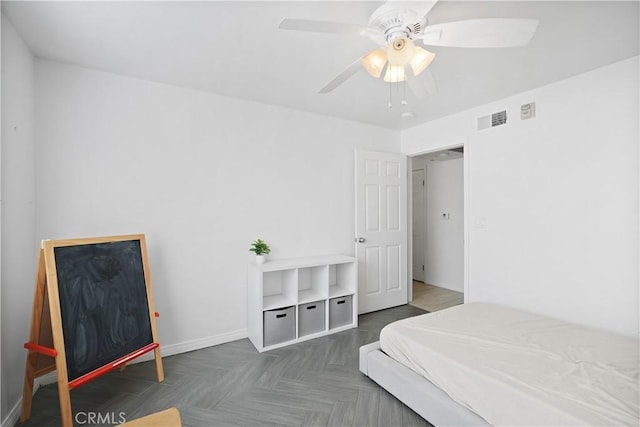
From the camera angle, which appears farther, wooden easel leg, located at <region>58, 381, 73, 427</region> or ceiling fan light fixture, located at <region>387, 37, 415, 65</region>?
wooden easel leg, located at <region>58, 381, 73, 427</region>

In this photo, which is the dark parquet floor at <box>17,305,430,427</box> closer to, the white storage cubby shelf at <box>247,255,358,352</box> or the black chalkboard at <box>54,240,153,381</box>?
the white storage cubby shelf at <box>247,255,358,352</box>

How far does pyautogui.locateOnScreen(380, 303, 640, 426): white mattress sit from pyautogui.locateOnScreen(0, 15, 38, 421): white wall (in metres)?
2.45

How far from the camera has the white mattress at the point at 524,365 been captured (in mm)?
1307

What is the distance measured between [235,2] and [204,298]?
242cm

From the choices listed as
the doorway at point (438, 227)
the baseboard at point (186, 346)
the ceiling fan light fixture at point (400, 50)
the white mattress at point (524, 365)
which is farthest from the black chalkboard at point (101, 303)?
the doorway at point (438, 227)

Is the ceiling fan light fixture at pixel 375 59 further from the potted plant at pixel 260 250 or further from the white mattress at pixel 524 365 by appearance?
the potted plant at pixel 260 250

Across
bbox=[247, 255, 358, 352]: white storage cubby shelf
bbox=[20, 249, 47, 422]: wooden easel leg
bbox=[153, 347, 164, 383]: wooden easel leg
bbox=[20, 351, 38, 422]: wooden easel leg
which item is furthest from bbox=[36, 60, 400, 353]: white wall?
bbox=[20, 351, 38, 422]: wooden easel leg

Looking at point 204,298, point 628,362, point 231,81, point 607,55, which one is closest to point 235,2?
point 231,81

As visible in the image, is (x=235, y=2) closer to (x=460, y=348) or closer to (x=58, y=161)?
(x=58, y=161)

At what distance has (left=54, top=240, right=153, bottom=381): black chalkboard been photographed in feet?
5.91

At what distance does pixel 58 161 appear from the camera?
7.32ft

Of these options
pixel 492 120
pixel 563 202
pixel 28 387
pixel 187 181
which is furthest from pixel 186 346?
pixel 492 120

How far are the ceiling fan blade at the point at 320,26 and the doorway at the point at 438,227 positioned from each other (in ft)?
11.3

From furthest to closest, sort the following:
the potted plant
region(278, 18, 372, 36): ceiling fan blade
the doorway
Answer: the doorway < the potted plant < region(278, 18, 372, 36): ceiling fan blade
